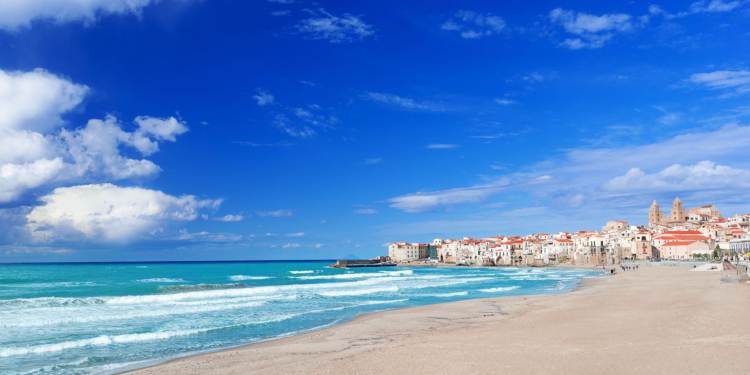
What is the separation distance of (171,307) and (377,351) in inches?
716

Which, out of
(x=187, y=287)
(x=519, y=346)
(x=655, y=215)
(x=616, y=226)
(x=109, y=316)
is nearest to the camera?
(x=519, y=346)

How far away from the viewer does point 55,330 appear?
1733 centimetres

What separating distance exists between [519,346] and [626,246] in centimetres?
10719

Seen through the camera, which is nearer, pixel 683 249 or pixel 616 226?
pixel 683 249

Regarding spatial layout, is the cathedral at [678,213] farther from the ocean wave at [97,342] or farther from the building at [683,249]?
the ocean wave at [97,342]

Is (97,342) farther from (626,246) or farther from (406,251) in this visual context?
(406,251)

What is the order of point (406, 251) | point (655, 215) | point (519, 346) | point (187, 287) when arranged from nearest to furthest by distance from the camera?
point (519, 346)
point (187, 287)
point (655, 215)
point (406, 251)

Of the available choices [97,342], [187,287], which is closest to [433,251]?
[187,287]

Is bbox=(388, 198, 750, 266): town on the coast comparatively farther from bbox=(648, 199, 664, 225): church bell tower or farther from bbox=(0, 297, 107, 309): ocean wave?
bbox=(0, 297, 107, 309): ocean wave

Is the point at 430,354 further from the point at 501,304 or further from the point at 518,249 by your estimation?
the point at 518,249

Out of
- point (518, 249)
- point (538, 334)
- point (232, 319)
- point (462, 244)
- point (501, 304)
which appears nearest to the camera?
point (538, 334)

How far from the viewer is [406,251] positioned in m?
168

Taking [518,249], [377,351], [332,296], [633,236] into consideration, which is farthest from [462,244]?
[377,351]

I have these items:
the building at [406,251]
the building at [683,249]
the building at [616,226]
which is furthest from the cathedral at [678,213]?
the building at [406,251]
